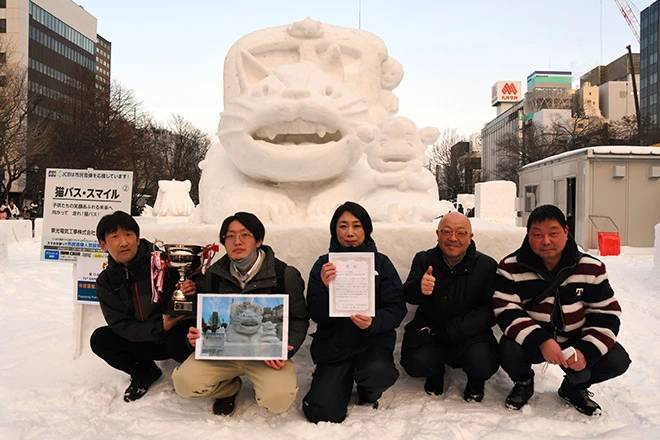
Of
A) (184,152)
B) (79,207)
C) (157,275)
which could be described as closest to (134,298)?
(157,275)

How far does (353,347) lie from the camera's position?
2900mm

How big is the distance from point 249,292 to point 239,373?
1.52ft

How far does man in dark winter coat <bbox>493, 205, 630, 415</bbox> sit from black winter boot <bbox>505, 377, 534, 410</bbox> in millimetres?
18

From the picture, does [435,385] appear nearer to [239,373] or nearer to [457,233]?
[457,233]

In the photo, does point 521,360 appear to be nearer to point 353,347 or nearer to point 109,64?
point 353,347

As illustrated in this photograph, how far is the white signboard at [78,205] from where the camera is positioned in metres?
3.79

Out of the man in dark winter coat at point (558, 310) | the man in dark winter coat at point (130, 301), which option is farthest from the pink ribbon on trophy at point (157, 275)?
the man in dark winter coat at point (558, 310)

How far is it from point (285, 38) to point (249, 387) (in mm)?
3136

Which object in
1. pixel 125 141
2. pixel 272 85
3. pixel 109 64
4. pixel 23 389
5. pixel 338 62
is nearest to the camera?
pixel 23 389

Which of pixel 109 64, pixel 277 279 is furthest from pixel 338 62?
pixel 109 64

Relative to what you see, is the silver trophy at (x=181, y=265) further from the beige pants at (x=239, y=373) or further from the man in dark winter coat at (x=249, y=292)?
the beige pants at (x=239, y=373)

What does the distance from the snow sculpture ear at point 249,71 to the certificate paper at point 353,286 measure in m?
1.87

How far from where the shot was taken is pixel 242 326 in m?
2.71

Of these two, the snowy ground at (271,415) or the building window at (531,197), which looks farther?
the building window at (531,197)
